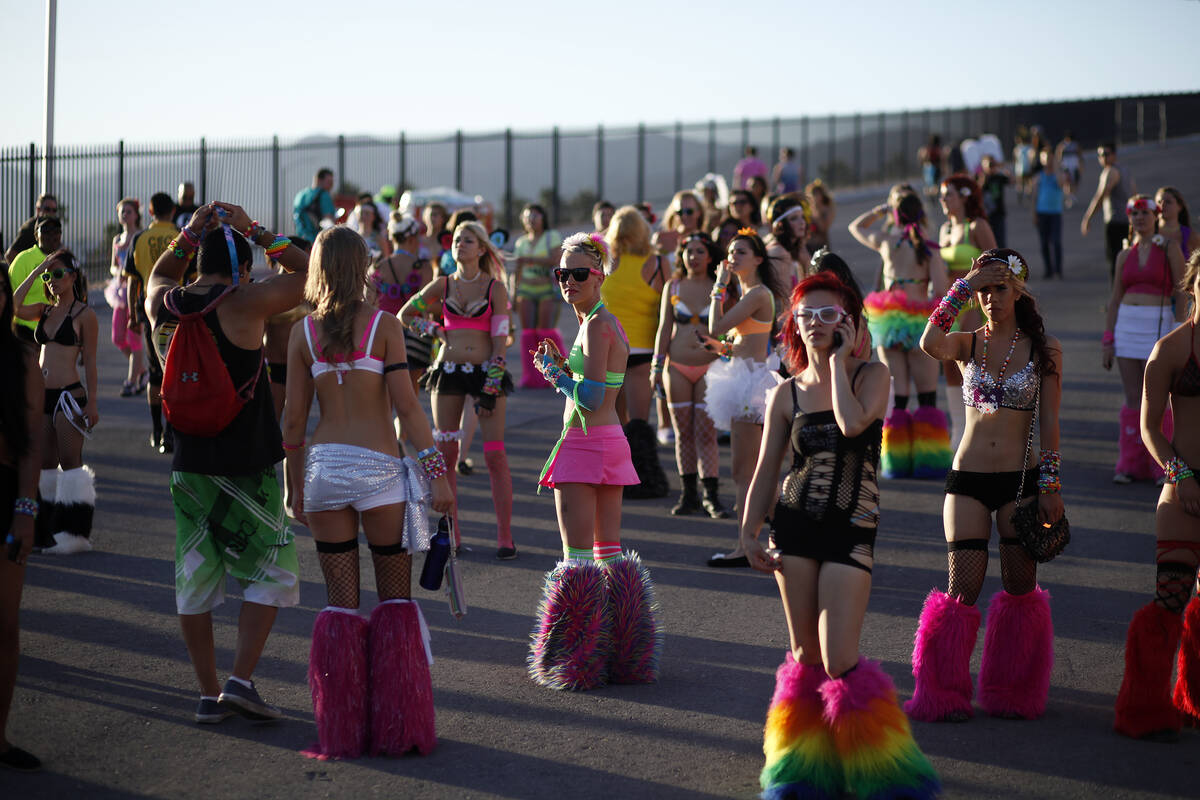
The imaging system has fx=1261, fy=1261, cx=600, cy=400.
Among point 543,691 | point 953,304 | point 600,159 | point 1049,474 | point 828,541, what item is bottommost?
point 543,691

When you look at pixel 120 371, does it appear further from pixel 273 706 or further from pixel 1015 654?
pixel 1015 654

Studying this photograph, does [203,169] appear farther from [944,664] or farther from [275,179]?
[944,664]

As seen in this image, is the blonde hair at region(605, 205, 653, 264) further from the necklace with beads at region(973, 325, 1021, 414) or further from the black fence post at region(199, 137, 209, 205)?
the black fence post at region(199, 137, 209, 205)

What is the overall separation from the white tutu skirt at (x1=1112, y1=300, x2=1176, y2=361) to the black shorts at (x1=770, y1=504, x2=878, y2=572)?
592cm

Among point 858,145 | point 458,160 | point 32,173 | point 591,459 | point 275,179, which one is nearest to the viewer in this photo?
point 591,459

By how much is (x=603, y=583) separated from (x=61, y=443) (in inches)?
161

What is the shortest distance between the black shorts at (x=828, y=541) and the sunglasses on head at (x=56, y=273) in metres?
5.37

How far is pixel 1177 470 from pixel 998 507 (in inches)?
29.4

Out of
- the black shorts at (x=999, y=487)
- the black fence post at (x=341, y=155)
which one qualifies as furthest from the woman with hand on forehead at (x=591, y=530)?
the black fence post at (x=341, y=155)

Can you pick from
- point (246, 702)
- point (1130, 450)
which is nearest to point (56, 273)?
point (246, 702)

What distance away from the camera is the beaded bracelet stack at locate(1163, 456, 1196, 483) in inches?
208

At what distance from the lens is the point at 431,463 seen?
5.14m

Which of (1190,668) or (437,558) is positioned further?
(1190,668)

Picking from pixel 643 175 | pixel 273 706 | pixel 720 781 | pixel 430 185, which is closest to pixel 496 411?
pixel 273 706
